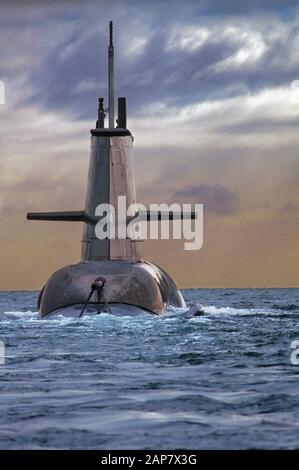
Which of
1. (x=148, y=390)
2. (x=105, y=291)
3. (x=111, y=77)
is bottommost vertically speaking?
(x=148, y=390)

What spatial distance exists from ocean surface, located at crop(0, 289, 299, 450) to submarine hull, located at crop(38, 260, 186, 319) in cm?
572

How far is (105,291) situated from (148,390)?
66.0 feet

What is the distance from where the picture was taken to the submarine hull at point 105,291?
37.3 meters

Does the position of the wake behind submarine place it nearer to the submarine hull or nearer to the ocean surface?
the submarine hull

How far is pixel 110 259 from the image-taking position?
44.1m

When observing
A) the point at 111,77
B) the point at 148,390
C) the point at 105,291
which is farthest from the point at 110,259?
the point at 148,390

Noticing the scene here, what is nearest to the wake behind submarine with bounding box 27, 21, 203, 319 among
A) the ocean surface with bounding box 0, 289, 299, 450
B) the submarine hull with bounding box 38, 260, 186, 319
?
the submarine hull with bounding box 38, 260, 186, 319

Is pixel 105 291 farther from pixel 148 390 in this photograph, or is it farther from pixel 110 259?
pixel 148 390

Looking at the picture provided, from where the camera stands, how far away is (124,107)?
150ft

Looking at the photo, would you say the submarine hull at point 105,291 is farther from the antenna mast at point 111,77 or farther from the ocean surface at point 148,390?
the antenna mast at point 111,77

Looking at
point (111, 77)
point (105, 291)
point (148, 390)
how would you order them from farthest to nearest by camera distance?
1. point (111, 77)
2. point (105, 291)
3. point (148, 390)

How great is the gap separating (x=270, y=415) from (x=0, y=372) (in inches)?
309
